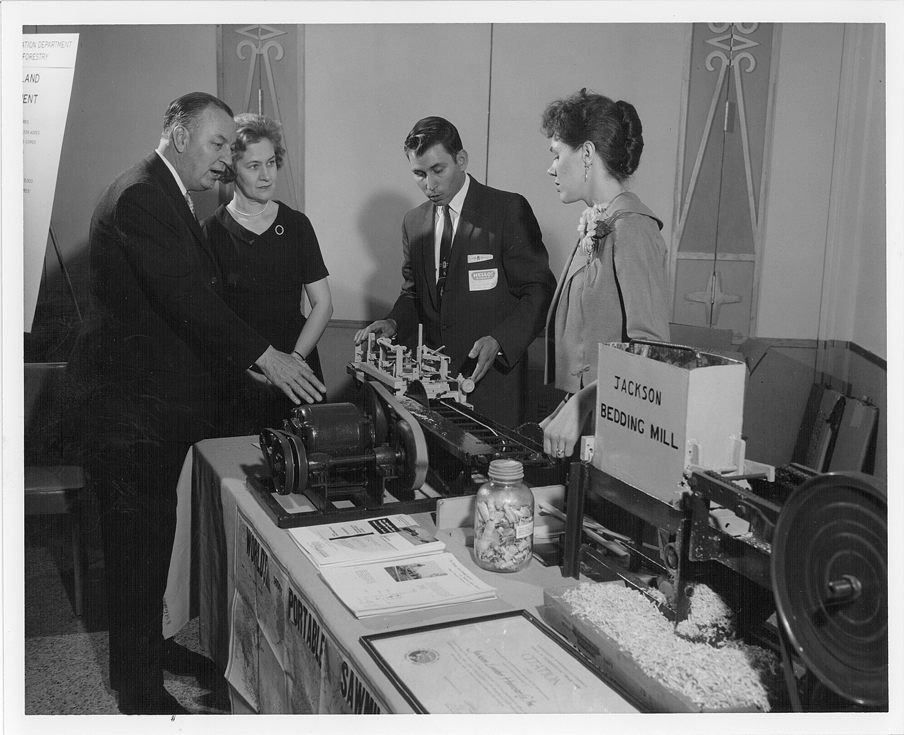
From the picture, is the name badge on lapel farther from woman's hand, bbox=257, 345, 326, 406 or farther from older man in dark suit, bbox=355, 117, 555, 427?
woman's hand, bbox=257, 345, 326, 406

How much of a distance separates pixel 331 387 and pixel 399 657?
151cm

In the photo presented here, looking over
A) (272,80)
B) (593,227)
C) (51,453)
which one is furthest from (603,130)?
(51,453)

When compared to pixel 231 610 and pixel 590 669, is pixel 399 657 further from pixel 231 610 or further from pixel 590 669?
pixel 231 610

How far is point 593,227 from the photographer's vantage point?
2.02 metres

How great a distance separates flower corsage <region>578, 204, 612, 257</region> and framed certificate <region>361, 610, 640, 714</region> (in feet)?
3.45

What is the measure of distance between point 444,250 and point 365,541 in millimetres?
1256

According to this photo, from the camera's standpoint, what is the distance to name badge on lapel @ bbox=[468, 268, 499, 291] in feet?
8.50

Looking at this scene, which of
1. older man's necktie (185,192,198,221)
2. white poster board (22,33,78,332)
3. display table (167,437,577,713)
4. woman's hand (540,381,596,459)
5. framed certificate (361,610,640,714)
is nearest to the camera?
framed certificate (361,610,640,714)

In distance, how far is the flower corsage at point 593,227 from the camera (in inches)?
78.2

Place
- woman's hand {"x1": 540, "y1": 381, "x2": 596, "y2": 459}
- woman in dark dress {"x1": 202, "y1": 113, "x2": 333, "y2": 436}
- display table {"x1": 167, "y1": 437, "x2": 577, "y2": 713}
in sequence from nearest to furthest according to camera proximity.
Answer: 1. display table {"x1": 167, "y1": 437, "x2": 577, "y2": 713}
2. woman's hand {"x1": 540, "y1": 381, "x2": 596, "y2": 459}
3. woman in dark dress {"x1": 202, "y1": 113, "x2": 333, "y2": 436}

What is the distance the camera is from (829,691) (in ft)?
3.51

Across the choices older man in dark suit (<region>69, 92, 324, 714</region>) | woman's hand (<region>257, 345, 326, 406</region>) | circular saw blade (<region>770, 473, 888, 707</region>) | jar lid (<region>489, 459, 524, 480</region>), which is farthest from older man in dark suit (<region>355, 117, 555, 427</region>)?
circular saw blade (<region>770, 473, 888, 707</region>)

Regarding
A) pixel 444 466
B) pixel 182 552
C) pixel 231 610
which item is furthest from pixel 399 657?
pixel 182 552

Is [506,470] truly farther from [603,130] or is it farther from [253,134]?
[253,134]
